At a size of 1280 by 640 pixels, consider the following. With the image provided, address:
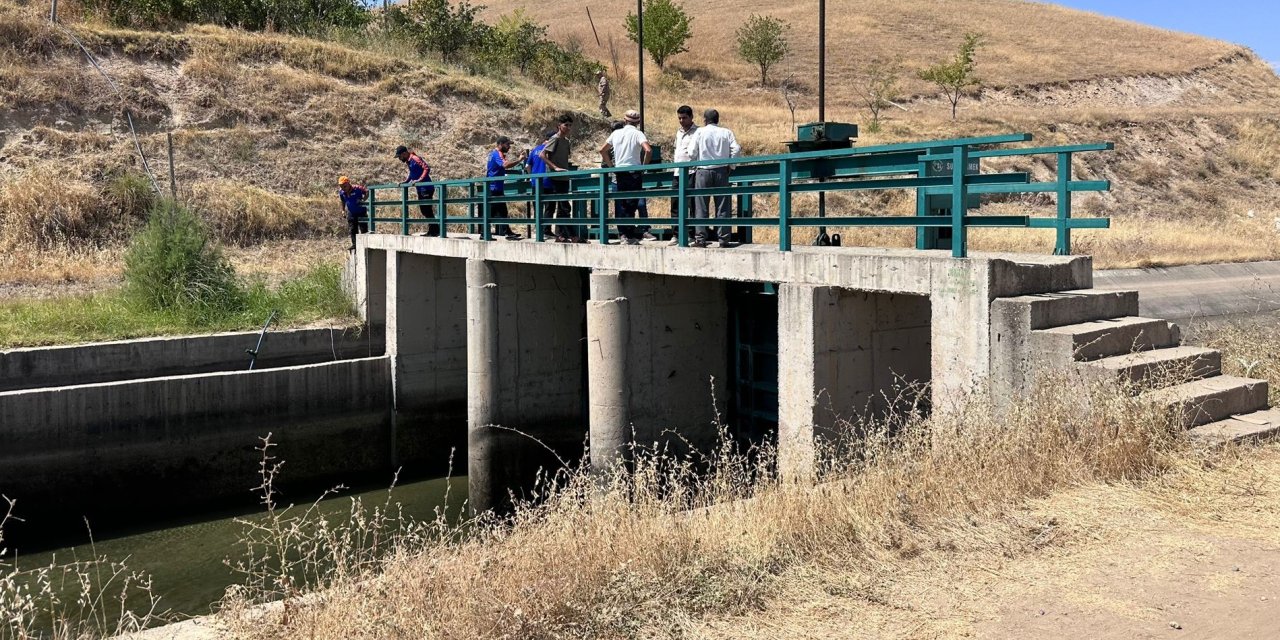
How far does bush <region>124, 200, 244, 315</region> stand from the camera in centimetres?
1709

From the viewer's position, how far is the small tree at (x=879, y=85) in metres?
52.3

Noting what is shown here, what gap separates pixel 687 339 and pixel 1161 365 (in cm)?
586

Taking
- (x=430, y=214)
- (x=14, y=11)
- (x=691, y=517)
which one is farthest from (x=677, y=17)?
(x=691, y=517)

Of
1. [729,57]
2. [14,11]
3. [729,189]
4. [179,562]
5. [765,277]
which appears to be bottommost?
[179,562]

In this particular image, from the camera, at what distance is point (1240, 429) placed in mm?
6738

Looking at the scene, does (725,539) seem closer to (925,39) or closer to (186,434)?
(186,434)

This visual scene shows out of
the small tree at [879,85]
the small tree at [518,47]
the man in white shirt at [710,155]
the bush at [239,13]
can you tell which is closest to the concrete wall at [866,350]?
the man in white shirt at [710,155]

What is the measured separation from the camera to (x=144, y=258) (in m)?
17.2

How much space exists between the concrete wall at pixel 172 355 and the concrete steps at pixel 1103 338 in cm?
1275

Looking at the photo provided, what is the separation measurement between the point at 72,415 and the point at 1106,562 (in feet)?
41.6

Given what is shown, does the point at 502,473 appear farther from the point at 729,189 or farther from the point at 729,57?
the point at 729,57

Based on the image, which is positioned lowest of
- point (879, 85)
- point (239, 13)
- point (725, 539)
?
point (725, 539)

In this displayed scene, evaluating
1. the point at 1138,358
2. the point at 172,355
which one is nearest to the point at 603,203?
the point at 1138,358


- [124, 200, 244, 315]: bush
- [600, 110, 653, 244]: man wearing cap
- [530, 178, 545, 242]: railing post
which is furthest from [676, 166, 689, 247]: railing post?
[124, 200, 244, 315]: bush
